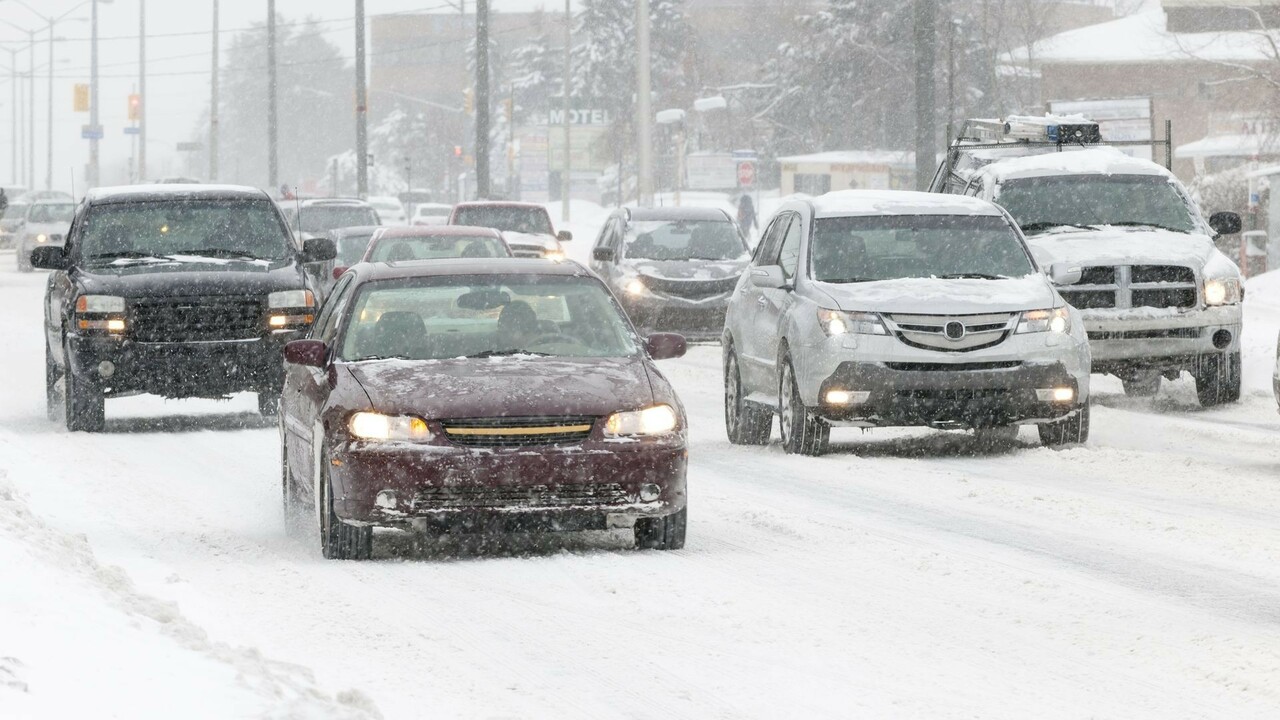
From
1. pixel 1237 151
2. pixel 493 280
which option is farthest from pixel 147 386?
pixel 1237 151

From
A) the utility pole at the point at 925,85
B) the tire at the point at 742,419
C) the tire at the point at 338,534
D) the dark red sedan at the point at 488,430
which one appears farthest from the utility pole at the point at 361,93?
the tire at the point at 338,534

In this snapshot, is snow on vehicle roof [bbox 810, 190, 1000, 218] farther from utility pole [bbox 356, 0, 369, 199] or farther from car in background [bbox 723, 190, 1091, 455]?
utility pole [bbox 356, 0, 369, 199]

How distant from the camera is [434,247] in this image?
22172mm

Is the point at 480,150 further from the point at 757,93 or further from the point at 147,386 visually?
the point at 757,93

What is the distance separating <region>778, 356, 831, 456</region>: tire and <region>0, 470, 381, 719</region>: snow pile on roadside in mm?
6441

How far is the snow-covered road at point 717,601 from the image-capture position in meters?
6.50

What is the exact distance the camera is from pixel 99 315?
51.7ft

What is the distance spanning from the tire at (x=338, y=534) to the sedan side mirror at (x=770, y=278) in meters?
5.42

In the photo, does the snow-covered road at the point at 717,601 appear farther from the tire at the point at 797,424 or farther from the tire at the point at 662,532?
the tire at the point at 797,424

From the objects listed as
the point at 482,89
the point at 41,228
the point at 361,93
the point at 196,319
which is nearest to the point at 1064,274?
the point at 196,319

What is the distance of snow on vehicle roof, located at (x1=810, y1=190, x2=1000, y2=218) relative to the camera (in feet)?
48.4

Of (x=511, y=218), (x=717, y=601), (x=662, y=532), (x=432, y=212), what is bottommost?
(x=717, y=601)

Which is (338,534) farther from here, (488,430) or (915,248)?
(915,248)

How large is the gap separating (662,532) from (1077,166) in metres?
9.87
